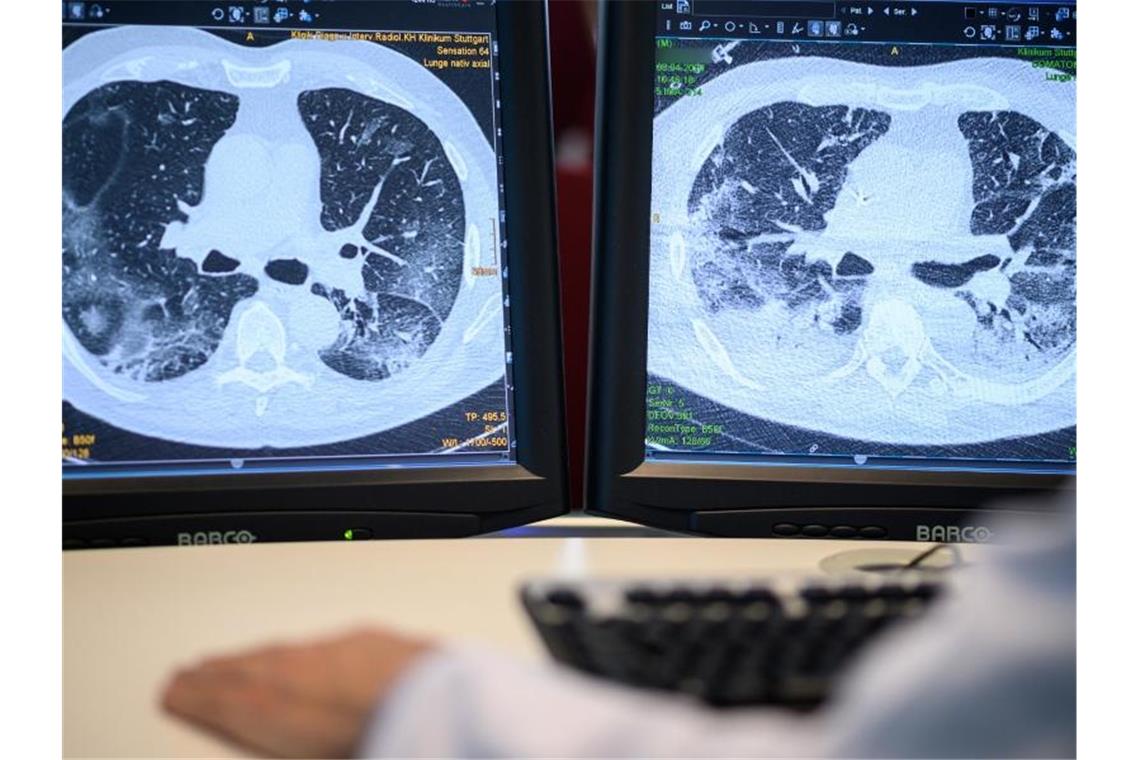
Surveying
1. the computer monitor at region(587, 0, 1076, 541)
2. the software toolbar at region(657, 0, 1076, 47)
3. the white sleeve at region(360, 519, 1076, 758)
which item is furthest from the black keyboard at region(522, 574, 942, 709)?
the software toolbar at region(657, 0, 1076, 47)

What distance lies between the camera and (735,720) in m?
0.40

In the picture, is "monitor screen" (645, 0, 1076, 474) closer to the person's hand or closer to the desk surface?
the desk surface

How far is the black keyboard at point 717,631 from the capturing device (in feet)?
1.35

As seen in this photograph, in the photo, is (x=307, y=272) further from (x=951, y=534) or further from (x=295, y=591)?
(x=951, y=534)

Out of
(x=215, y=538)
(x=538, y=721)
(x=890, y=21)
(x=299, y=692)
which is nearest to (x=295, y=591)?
(x=215, y=538)

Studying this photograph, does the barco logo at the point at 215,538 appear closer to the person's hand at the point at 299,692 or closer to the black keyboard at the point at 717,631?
the person's hand at the point at 299,692

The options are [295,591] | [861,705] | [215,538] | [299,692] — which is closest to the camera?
[861,705]

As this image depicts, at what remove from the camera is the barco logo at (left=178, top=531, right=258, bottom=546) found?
843mm

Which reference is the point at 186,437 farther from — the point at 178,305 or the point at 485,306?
the point at 485,306

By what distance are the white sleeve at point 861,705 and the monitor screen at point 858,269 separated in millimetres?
506

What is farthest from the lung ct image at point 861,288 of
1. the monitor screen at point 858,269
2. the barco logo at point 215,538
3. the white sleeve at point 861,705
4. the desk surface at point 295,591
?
the white sleeve at point 861,705

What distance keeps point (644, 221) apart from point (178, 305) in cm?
41

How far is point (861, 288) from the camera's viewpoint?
0.90 m

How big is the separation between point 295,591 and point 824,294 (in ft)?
1.70
